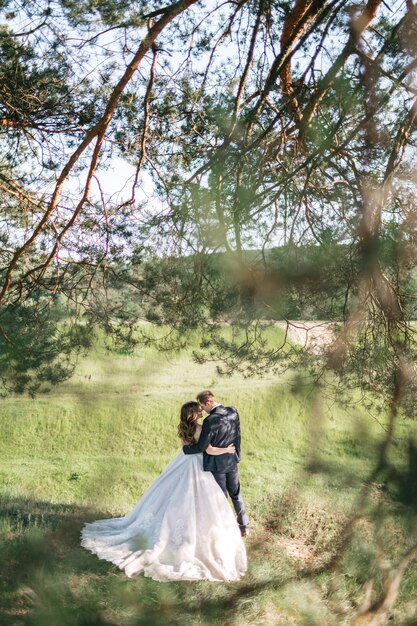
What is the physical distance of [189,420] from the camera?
4703mm

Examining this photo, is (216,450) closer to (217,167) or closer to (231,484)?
(231,484)

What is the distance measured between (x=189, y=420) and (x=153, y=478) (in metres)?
2.98

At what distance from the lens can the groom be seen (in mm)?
4660

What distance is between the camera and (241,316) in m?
5.61

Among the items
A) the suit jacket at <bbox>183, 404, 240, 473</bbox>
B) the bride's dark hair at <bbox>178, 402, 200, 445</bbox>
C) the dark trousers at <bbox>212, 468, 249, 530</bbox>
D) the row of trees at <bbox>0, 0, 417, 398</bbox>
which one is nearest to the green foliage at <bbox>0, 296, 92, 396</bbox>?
the row of trees at <bbox>0, 0, 417, 398</bbox>

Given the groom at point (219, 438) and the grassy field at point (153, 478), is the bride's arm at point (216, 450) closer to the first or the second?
the groom at point (219, 438)

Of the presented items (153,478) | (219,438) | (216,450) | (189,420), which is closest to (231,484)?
(216,450)

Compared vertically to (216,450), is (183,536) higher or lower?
lower

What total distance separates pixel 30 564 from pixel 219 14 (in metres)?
4.35

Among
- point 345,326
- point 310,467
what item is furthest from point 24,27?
point 310,467

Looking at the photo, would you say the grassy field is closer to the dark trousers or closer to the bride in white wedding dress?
the bride in white wedding dress

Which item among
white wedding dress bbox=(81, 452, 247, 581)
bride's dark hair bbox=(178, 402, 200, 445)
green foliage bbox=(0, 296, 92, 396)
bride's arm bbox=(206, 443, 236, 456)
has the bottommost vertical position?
white wedding dress bbox=(81, 452, 247, 581)

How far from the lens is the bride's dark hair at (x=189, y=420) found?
4695 millimetres

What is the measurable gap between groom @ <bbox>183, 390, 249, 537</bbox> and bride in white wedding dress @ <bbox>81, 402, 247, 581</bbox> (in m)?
0.05
